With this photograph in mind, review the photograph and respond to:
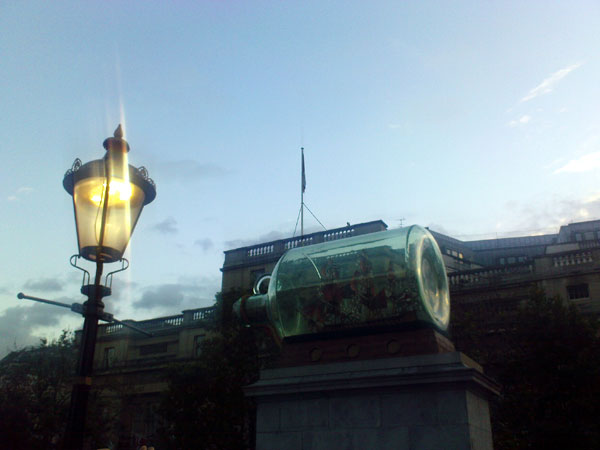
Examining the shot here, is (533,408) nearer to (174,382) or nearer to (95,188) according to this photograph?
(174,382)

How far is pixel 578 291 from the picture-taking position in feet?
114

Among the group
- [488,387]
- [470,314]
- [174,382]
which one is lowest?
[488,387]

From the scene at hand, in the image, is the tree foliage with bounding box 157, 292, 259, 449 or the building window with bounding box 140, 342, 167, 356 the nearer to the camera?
the tree foliage with bounding box 157, 292, 259, 449

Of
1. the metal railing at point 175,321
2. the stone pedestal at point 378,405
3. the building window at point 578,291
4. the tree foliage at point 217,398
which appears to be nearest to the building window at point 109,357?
the metal railing at point 175,321

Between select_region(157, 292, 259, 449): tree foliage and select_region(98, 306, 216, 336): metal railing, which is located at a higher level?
select_region(98, 306, 216, 336): metal railing

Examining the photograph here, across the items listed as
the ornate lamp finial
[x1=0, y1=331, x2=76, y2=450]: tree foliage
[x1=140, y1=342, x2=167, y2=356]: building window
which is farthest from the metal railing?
the ornate lamp finial

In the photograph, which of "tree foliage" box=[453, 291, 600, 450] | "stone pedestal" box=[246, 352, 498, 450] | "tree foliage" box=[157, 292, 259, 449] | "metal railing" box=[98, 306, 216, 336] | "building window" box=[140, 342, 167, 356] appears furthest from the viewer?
"building window" box=[140, 342, 167, 356]

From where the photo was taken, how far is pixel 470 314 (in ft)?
99.1

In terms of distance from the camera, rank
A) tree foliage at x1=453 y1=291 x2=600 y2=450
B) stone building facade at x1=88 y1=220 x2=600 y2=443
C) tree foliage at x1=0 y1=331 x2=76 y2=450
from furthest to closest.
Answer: stone building facade at x1=88 y1=220 x2=600 y2=443 → tree foliage at x1=0 y1=331 x2=76 y2=450 → tree foliage at x1=453 y1=291 x2=600 y2=450

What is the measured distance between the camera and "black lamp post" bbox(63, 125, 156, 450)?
272 inches

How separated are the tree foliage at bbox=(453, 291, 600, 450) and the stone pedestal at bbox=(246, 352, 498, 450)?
19.9 meters

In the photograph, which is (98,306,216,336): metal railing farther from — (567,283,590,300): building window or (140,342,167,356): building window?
(567,283,590,300): building window

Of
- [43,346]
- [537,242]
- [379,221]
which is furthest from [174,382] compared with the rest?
[537,242]

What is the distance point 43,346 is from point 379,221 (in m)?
25.1
